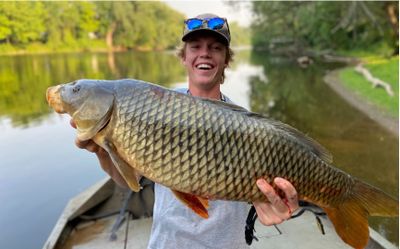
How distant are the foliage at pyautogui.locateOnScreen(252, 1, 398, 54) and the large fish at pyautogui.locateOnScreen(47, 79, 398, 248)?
21.3m

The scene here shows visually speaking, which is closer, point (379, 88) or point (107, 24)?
point (379, 88)

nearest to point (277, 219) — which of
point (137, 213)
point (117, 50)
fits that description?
point (137, 213)

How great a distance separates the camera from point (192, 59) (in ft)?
7.80

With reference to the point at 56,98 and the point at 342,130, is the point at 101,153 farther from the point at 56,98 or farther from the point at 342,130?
the point at 342,130

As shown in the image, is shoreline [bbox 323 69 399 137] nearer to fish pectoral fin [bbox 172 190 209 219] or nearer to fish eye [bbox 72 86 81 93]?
fish pectoral fin [bbox 172 190 209 219]

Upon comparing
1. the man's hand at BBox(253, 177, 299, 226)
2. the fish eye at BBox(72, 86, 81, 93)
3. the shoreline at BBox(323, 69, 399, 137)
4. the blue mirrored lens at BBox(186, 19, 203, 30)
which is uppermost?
the blue mirrored lens at BBox(186, 19, 203, 30)

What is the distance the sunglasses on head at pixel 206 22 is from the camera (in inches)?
90.7

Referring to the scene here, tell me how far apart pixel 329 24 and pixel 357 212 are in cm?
3926

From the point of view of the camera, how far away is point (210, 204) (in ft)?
6.82


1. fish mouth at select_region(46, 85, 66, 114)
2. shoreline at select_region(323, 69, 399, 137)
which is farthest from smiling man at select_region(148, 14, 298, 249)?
shoreline at select_region(323, 69, 399, 137)

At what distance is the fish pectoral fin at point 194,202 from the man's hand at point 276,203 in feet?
0.86

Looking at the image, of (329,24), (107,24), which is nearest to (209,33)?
(329,24)

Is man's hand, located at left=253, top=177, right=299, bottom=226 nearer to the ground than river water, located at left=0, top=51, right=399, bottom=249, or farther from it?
farther from it

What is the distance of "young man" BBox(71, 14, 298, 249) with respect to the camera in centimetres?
188
